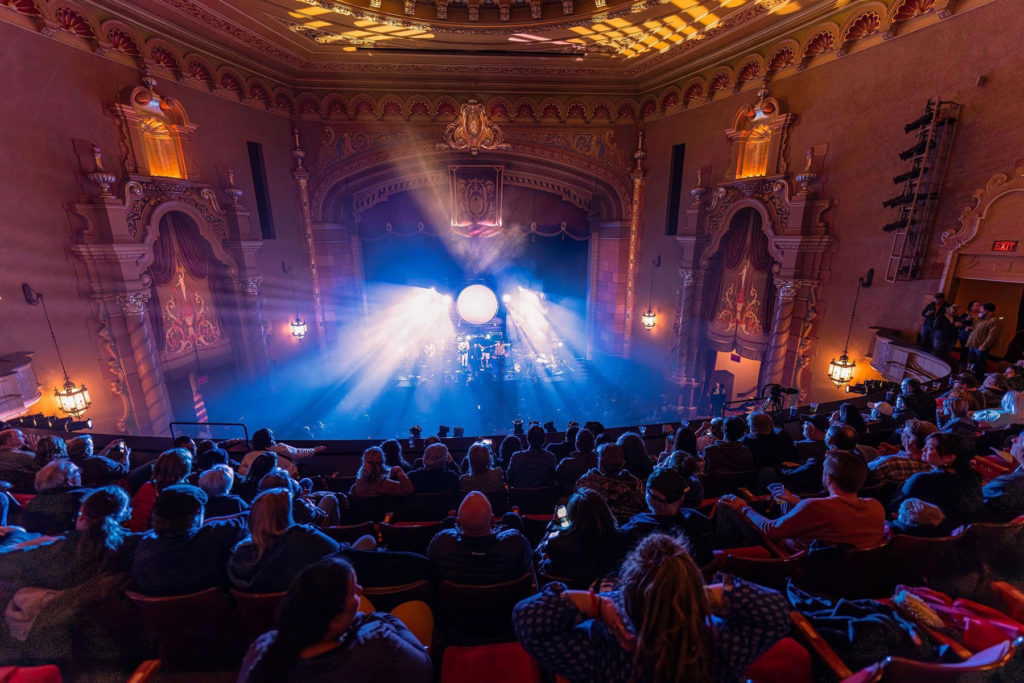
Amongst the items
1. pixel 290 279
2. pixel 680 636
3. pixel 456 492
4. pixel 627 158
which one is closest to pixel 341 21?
pixel 290 279

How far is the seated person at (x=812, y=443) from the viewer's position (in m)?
3.79

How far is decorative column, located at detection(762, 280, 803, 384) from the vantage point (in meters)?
7.95


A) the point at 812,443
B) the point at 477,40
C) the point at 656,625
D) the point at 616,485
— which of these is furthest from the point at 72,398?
the point at 812,443

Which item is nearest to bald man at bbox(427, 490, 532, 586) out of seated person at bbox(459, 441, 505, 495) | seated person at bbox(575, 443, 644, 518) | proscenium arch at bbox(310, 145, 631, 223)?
seated person at bbox(575, 443, 644, 518)

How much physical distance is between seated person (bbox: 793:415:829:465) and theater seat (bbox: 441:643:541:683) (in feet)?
A: 10.4

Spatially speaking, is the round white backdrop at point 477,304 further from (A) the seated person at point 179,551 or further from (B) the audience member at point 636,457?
(A) the seated person at point 179,551

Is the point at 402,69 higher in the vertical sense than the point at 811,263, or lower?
higher

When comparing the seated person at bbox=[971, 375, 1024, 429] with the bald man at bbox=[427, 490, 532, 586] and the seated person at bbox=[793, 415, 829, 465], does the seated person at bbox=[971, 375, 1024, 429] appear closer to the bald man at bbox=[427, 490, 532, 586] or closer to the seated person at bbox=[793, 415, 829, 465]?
the seated person at bbox=[793, 415, 829, 465]

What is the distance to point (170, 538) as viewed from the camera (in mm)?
2008

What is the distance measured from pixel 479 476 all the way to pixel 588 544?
59.6 inches

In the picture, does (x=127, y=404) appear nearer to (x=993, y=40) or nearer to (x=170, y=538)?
(x=170, y=538)

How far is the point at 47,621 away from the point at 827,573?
12.2 ft

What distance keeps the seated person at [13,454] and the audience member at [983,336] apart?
32.9 ft

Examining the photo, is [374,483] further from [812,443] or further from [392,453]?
[812,443]
